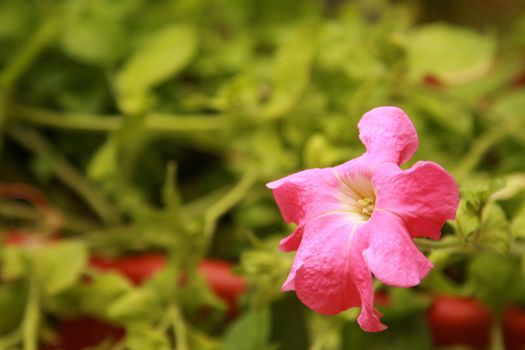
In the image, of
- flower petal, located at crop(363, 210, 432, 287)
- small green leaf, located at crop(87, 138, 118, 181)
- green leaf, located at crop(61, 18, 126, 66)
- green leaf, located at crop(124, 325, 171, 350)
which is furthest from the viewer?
green leaf, located at crop(61, 18, 126, 66)

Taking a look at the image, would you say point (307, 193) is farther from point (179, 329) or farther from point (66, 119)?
point (66, 119)

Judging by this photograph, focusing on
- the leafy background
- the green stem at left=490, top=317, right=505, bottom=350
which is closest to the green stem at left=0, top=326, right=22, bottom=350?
the leafy background

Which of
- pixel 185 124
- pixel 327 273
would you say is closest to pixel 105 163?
pixel 185 124

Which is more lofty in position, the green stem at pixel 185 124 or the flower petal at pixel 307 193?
the flower petal at pixel 307 193

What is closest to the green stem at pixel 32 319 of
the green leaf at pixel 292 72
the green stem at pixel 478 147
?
the green leaf at pixel 292 72

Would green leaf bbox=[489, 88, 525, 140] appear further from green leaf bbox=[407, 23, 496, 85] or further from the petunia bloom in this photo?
the petunia bloom

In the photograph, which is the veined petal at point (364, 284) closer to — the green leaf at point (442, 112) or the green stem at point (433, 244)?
the green stem at point (433, 244)
